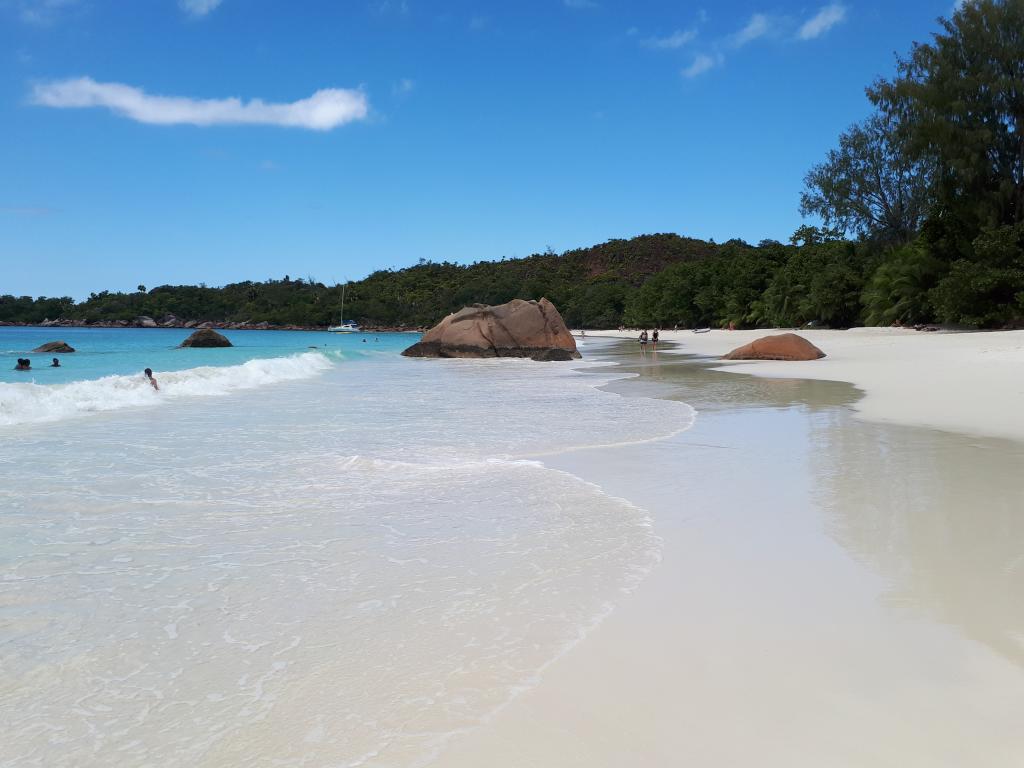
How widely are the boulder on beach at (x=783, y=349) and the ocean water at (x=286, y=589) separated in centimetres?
1827

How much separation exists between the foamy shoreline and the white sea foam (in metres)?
12.6

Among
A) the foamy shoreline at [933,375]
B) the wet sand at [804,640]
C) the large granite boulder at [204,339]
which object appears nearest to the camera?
the wet sand at [804,640]

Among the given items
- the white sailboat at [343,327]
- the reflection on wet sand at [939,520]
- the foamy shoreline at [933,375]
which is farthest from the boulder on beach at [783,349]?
the white sailboat at [343,327]

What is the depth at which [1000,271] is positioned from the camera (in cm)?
2762

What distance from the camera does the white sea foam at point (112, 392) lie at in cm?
1123

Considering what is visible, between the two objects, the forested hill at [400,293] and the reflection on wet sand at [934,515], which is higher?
the forested hill at [400,293]

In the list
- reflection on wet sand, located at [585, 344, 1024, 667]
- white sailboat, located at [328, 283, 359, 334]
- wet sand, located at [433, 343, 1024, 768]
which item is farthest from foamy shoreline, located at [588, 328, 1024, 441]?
white sailboat, located at [328, 283, 359, 334]

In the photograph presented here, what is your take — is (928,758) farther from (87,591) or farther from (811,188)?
(811,188)

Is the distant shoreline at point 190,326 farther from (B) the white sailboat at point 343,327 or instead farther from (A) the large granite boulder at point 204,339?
(A) the large granite boulder at point 204,339

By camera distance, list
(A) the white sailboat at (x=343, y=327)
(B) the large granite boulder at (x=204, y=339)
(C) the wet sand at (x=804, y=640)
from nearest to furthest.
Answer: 1. (C) the wet sand at (x=804, y=640)
2. (B) the large granite boulder at (x=204, y=339)
3. (A) the white sailboat at (x=343, y=327)

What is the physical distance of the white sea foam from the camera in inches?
442

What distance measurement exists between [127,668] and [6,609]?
3.71 feet

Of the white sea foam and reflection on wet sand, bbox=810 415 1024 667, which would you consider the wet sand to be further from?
the white sea foam

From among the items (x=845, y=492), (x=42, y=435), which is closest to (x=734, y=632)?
(x=845, y=492)
